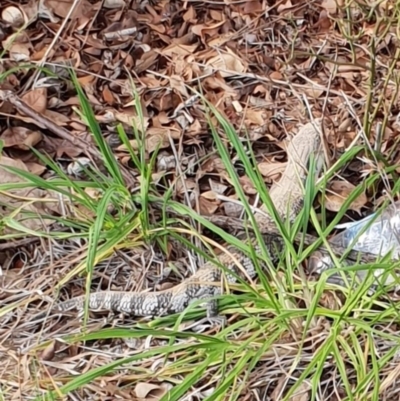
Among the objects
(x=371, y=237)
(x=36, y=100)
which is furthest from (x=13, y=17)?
(x=371, y=237)

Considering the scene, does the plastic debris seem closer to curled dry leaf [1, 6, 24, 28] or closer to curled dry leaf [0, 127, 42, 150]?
curled dry leaf [0, 127, 42, 150]

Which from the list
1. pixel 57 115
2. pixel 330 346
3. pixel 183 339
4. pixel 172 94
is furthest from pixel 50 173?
pixel 330 346

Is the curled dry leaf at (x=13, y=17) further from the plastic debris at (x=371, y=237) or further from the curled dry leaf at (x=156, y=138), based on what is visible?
the plastic debris at (x=371, y=237)

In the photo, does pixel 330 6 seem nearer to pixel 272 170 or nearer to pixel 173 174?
pixel 272 170

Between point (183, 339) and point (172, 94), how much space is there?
869mm

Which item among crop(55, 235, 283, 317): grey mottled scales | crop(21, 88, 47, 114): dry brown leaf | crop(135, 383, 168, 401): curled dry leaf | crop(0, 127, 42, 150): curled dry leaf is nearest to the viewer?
crop(135, 383, 168, 401): curled dry leaf

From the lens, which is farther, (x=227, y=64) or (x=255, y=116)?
(x=227, y=64)

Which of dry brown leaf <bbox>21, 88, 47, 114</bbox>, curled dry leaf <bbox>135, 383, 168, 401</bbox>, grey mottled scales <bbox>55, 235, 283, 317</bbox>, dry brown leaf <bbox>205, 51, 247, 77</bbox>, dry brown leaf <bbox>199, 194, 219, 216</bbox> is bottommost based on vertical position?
curled dry leaf <bbox>135, 383, 168, 401</bbox>

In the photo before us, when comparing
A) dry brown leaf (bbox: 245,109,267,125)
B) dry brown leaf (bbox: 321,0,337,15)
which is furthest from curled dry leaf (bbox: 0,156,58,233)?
dry brown leaf (bbox: 321,0,337,15)

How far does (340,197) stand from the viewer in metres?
1.99

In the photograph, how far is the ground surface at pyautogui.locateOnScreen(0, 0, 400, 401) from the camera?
1.64m

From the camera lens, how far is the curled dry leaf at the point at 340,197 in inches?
77.7

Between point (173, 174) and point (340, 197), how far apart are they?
464mm

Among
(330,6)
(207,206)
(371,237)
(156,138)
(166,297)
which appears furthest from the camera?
(330,6)
